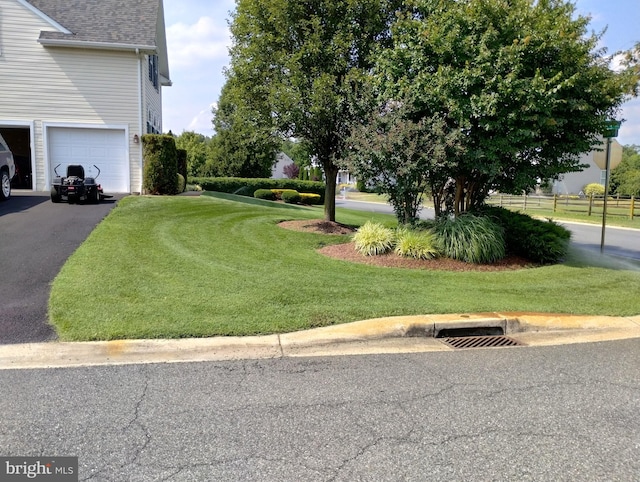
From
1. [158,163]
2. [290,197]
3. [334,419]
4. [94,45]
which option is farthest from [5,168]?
[290,197]

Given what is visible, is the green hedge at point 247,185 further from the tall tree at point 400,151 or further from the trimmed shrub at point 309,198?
the tall tree at point 400,151

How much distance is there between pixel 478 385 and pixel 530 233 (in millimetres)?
6827

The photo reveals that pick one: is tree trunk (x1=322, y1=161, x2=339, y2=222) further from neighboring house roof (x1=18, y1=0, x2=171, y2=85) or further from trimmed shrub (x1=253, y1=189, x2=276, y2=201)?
trimmed shrub (x1=253, y1=189, x2=276, y2=201)

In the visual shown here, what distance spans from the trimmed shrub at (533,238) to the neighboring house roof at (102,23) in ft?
43.3

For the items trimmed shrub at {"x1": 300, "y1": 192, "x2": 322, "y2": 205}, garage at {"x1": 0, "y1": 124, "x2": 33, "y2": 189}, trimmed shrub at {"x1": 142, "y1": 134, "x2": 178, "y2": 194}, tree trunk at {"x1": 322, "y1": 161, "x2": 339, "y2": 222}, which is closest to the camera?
tree trunk at {"x1": 322, "y1": 161, "x2": 339, "y2": 222}

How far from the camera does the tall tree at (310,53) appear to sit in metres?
10.9

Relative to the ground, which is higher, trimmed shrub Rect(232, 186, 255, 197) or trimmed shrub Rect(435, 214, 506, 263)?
trimmed shrub Rect(232, 186, 255, 197)

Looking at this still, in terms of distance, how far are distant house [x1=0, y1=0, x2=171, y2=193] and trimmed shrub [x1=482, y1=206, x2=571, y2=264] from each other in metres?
12.6

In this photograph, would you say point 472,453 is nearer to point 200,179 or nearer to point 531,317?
point 531,317

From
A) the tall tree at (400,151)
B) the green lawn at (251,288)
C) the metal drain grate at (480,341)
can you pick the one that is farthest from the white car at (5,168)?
the metal drain grate at (480,341)

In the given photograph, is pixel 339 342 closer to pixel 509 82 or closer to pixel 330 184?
pixel 509 82

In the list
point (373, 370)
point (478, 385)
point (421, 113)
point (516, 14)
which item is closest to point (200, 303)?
point (373, 370)

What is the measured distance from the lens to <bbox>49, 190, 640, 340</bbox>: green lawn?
17.9 feet

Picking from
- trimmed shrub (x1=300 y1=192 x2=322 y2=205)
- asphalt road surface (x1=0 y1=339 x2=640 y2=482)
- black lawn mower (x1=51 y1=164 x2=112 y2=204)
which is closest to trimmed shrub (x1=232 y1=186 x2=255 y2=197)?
trimmed shrub (x1=300 y1=192 x2=322 y2=205)
